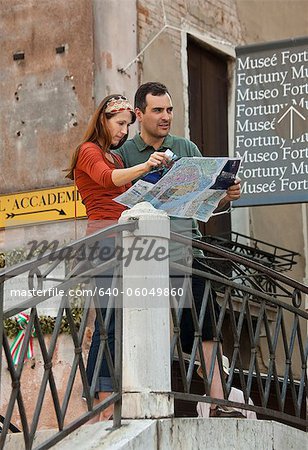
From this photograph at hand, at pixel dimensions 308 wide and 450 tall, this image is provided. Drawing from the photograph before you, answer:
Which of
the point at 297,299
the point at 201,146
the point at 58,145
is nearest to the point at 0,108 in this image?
the point at 58,145

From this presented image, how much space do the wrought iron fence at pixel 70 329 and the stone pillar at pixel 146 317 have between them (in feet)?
0.17

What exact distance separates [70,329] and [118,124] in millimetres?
1383

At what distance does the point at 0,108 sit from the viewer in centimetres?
1166

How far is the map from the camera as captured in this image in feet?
22.4

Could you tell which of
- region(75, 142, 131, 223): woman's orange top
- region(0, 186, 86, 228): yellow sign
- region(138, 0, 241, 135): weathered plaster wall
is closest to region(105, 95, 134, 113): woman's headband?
region(75, 142, 131, 223): woman's orange top

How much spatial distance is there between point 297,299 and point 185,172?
5.60ft

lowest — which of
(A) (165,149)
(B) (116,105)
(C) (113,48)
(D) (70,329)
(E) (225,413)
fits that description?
(E) (225,413)

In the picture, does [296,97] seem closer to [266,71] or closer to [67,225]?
[266,71]

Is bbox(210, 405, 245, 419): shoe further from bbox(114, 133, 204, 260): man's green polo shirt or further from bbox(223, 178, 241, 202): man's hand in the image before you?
bbox(223, 178, 241, 202): man's hand

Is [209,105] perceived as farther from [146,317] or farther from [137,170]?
[146,317]

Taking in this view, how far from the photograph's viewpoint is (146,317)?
21.3 ft

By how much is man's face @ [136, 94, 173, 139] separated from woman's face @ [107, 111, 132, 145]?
0.21m

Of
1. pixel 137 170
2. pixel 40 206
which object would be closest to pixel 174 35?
pixel 40 206

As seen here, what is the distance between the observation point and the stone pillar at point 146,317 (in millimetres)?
6406
